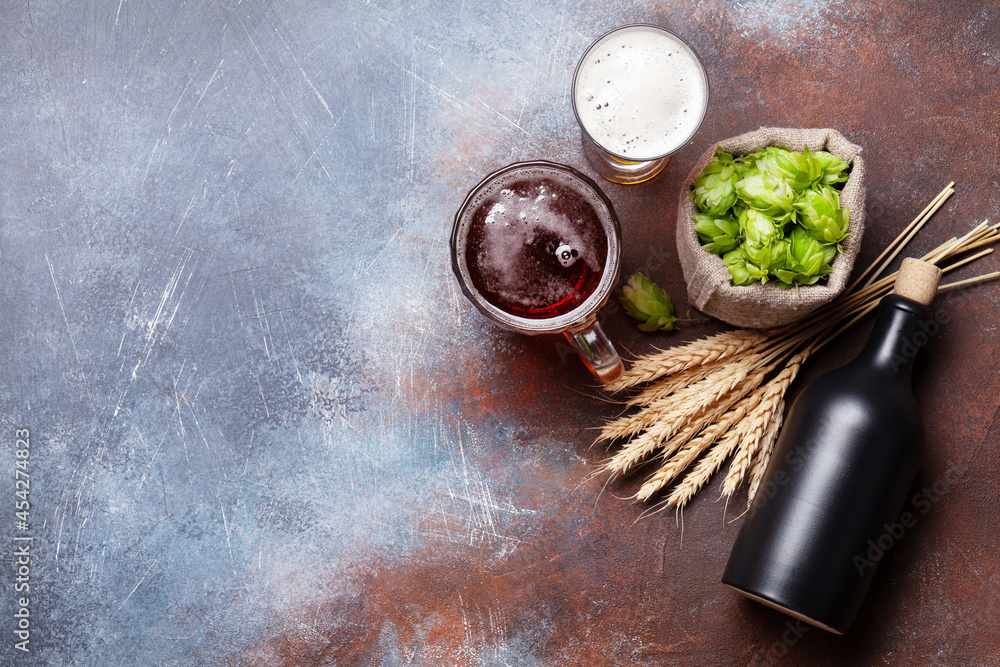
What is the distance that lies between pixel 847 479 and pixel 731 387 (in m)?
0.33

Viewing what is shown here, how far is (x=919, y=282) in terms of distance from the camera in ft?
4.84

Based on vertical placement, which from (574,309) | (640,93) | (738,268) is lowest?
(574,309)

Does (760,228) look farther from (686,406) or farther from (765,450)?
(765,450)

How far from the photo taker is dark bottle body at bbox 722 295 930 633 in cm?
145

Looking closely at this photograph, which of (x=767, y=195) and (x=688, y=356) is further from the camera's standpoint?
(x=688, y=356)

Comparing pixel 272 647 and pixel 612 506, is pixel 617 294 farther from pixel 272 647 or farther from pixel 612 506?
pixel 272 647

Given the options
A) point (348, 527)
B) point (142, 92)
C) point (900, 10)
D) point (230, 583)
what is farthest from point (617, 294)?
point (142, 92)

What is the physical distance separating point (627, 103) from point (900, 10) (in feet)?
2.85

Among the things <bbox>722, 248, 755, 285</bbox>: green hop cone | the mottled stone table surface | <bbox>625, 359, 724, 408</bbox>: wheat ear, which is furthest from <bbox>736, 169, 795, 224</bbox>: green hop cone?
<bbox>625, 359, 724, 408</bbox>: wheat ear

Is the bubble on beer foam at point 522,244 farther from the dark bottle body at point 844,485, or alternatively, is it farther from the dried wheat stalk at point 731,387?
the dark bottle body at point 844,485

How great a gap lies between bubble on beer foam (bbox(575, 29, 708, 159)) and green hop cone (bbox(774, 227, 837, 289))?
0.35m

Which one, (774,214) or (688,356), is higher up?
(774,214)

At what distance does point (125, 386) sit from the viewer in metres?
1.79

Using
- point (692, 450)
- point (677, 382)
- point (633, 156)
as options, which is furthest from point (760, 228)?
point (692, 450)
